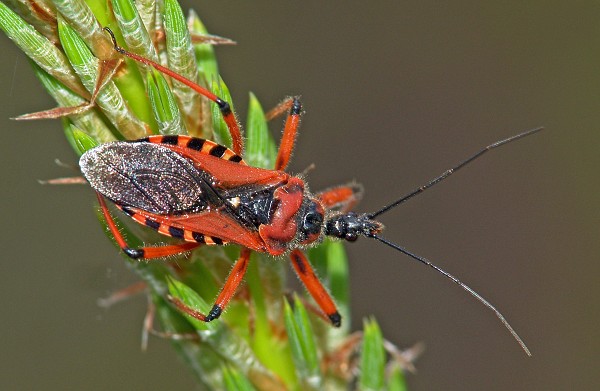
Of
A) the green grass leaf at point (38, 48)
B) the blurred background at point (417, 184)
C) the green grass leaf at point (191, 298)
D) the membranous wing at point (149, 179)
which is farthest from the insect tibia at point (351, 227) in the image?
the blurred background at point (417, 184)

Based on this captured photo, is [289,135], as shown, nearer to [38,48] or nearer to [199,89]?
[199,89]

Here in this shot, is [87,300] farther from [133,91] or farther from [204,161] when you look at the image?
[133,91]

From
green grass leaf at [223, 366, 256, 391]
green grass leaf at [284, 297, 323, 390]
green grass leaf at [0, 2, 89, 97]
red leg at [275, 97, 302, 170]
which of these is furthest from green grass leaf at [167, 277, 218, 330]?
red leg at [275, 97, 302, 170]

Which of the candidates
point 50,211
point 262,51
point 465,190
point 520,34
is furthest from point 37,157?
point 520,34

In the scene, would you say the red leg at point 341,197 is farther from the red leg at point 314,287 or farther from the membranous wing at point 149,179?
the membranous wing at point 149,179

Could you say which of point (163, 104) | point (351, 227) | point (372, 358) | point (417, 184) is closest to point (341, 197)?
point (351, 227)

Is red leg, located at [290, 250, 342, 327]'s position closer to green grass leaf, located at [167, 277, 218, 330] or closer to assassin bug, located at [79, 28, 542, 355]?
assassin bug, located at [79, 28, 542, 355]

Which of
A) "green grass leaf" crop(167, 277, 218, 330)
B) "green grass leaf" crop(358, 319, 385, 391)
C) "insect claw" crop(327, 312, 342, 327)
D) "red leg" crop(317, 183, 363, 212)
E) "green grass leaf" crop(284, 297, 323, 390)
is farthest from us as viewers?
"red leg" crop(317, 183, 363, 212)
